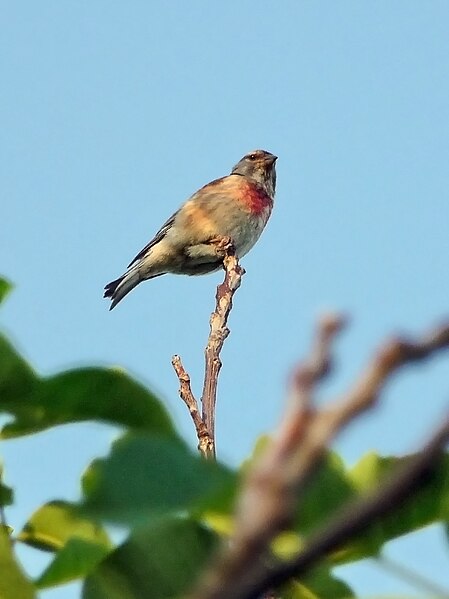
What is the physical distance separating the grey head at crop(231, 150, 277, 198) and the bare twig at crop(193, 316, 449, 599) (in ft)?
47.8

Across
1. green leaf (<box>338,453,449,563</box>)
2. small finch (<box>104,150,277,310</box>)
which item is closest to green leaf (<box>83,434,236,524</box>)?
green leaf (<box>338,453,449,563</box>)

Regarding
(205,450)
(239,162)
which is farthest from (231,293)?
(239,162)

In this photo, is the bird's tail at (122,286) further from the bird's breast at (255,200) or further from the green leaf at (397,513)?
the green leaf at (397,513)

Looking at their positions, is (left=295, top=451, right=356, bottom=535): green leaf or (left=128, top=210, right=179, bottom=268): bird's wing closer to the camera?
(left=295, top=451, right=356, bottom=535): green leaf

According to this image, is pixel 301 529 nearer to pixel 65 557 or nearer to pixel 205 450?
pixel 65 557

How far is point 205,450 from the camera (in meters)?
2.75

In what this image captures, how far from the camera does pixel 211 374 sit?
3.45 m

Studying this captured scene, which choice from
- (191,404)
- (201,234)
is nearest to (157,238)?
(201,234)

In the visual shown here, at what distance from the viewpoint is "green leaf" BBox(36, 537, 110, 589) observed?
113 cm

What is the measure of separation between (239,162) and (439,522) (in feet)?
49.5

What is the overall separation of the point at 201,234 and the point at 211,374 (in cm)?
1022

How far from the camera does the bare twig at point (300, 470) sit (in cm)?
40

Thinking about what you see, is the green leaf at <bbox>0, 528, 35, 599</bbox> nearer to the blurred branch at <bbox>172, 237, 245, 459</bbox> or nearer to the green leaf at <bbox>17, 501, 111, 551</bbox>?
the green leaf at <bbox>17, 501, 111, 551</bbox>

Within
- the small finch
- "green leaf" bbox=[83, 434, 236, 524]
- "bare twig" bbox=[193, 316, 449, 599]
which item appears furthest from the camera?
the small finch
